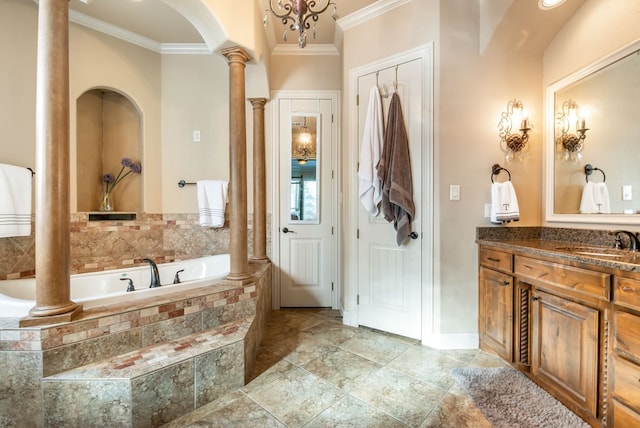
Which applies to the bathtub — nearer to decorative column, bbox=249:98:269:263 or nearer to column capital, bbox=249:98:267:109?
decorative column, bbox=249:98:269:263

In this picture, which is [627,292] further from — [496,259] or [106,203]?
[106,203]

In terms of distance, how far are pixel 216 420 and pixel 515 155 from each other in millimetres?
2750

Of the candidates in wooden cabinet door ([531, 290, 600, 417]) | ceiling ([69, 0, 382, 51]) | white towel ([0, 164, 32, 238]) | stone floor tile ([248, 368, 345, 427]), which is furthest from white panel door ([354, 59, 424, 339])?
white towel ([0, 164, 32, 238])

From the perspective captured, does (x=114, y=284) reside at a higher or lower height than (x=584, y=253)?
lower

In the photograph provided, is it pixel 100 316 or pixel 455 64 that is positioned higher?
pixel 455 64

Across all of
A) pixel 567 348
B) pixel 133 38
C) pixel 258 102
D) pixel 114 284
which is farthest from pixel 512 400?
pixel 133 38

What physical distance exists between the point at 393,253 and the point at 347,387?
111cm

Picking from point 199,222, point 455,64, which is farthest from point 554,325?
point 199,222

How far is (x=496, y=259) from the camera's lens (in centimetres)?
199

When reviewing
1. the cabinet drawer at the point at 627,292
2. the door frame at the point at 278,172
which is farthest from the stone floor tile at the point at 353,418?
the door frame at the point at 278,172

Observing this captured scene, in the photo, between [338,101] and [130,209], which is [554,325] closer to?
[338,101]

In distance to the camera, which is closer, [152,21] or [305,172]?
[152,21]

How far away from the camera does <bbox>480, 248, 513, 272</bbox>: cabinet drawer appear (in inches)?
73.7

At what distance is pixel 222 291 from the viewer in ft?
6.18
